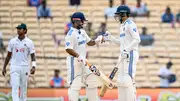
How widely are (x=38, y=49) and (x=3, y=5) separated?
242 cm

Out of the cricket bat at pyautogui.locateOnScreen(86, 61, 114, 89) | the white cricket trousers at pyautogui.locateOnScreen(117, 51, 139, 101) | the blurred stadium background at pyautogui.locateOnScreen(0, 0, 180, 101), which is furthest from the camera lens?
the blurred stadium background at pyautogui.locateOnScreen(0, 0, 180, 101)

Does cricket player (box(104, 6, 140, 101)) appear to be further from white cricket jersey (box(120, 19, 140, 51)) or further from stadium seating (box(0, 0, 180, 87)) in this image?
stadium seating (box(0, 0, 180, 87))

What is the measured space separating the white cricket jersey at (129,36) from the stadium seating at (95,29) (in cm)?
719

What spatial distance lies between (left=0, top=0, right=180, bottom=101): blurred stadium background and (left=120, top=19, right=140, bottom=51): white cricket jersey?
6998 millimetres

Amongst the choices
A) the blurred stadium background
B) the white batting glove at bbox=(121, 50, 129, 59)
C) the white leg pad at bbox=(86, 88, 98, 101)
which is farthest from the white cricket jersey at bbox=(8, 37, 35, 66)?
the blurred stadium background

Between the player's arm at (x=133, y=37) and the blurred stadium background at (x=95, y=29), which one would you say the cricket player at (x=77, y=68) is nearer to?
the player's arm at (x=133, y=37)

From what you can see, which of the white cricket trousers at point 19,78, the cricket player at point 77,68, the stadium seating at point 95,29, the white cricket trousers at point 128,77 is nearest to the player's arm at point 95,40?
the cricket player at point 77,68

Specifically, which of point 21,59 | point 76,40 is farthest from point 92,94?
point 21,59

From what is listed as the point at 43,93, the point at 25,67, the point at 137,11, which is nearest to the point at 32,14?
the point at 137,11

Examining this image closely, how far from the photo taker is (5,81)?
20062 mm

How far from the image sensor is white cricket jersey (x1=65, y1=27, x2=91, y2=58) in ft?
45.7

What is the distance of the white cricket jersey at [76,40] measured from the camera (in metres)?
13.9

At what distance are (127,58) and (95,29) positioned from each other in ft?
28.5

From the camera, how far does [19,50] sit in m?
15.5
